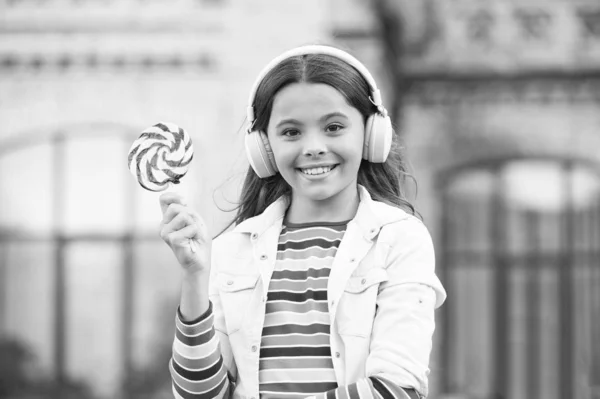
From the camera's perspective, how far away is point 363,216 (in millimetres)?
2121

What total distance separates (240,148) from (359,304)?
7736 millimetres

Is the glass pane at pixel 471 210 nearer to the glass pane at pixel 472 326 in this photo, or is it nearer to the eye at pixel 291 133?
the glass pane at pixel 472 326

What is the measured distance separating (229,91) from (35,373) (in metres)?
3.32

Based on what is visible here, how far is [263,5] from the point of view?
9609mm

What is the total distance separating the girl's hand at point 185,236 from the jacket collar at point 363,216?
20 cm

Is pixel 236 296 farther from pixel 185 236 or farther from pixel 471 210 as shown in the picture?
pixel 471 210

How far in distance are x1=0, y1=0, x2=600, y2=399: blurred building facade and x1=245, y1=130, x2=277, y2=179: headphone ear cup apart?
679cm

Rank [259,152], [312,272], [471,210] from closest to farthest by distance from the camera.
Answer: [312,272] < [259,152] < [471,210]

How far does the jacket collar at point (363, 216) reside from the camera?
2.09 m

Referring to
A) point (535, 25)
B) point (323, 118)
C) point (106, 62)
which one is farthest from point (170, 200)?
point (535, 25)

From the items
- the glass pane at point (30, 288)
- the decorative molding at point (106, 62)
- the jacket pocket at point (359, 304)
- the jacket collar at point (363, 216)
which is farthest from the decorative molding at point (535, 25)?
the jacket pocket at point (359, 304)

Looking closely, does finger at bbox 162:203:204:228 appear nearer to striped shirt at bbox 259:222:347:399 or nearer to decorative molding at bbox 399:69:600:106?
striped shirt at bbox 259:222:347:399

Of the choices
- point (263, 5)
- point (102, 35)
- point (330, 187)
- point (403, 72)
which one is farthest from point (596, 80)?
point (330, 187)

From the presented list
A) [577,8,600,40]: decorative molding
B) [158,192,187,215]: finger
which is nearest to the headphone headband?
[158,192,187,215]: finger
